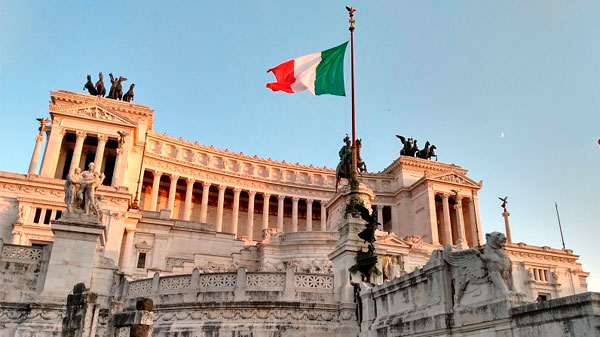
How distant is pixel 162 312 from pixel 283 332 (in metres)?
4.52

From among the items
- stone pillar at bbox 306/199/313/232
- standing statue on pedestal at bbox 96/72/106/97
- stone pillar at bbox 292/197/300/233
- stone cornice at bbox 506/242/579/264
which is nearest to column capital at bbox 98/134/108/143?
standing statue on pedestal at bbox 96/72/106/97

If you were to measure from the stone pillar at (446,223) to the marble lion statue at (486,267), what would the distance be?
57097mm

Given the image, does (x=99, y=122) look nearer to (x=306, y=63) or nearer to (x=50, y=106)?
(x=50, y=106)

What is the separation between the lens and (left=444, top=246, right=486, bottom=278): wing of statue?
34.5ft

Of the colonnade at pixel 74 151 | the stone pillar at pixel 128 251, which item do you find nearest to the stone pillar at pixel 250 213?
the colonnade at pixel 74 151

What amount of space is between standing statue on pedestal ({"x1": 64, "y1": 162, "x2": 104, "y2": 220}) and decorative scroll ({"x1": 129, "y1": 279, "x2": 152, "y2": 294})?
9.78 feet

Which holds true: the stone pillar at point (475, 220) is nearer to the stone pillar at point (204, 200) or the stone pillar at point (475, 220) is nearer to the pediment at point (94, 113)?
the stone pillar at point (204, 200)

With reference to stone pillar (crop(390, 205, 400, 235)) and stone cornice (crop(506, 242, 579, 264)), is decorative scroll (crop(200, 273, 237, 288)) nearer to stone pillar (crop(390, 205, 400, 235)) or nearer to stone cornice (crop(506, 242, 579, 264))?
stone cornice (crop(506, 242, 579, 264))

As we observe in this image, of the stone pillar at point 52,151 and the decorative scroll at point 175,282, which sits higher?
the stone pillar at point 52,151

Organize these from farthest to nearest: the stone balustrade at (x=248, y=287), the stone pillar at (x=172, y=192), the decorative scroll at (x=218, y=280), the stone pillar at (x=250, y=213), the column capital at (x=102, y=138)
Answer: the stone pillar at (x=250, y=213) < the stone pillar at (x=172, y=192) < the column capital at (x=102, y=138) < the decorative scroll at (x=218, y=280) < the stone balustrade at (x=248, y=287)

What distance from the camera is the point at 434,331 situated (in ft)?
37.4

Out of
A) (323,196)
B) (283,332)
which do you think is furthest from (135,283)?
(323,196)

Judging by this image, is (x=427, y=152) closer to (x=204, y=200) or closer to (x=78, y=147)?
(x=204, y=200)

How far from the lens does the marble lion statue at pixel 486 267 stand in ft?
33.1
